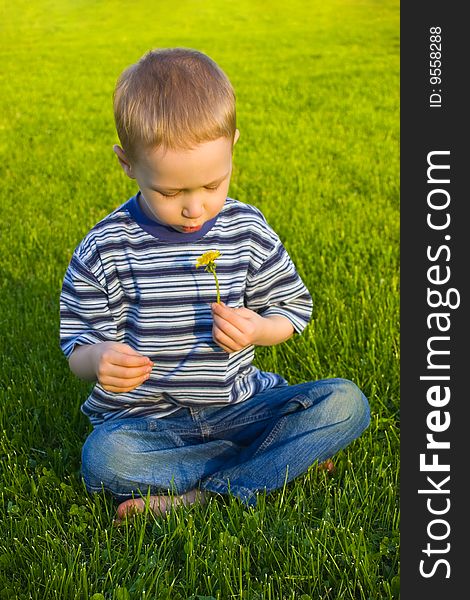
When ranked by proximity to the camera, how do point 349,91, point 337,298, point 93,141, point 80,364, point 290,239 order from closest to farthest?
1. point 80,364
2. point 337,298
3. point 290,239
4. point 93,141
5. point 349,91

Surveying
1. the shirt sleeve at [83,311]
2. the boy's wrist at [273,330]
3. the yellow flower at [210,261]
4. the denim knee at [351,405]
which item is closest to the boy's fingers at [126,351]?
the shirt sleeve at [83,311]

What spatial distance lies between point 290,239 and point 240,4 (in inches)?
716

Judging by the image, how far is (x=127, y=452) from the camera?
325 cm

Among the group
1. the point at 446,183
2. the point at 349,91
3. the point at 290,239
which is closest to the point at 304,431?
the point at 446,183

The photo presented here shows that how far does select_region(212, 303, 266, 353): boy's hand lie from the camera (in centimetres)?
313

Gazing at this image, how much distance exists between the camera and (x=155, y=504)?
3250 mm

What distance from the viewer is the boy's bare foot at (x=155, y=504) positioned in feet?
10.4

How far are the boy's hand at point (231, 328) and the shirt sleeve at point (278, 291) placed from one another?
0.28 meters

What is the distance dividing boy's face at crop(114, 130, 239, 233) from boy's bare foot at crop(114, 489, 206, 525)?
3.08ft

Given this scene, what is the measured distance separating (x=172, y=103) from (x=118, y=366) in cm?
85

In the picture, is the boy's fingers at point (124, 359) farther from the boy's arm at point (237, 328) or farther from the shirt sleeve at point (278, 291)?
the shirt sleeve at point (278, 291)

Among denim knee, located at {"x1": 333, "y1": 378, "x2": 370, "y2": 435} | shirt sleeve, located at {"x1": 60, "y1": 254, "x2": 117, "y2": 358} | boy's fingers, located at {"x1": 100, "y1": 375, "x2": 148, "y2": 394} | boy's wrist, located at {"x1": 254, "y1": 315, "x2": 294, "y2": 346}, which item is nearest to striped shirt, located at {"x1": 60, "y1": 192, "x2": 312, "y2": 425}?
shirt sleeve, located at {"x1": 60, "y1": 254, "x2": 117, "y2": 358}

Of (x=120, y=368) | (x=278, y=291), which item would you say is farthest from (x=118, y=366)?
(x=278, y=291)

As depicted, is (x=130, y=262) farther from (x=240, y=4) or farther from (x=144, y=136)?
(x=240, y=4)
